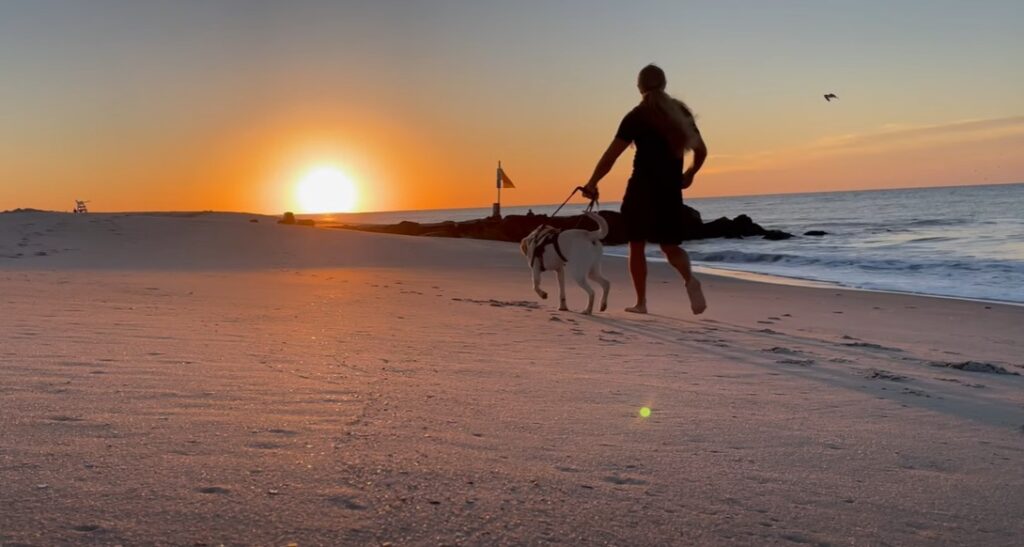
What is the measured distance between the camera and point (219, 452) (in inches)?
80.7

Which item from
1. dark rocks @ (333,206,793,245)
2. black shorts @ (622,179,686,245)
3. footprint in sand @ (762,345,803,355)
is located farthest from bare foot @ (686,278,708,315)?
dark rocks @ (333,206,793,245)

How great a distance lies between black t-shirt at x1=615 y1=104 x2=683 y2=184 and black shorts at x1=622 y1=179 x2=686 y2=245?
0.27ft

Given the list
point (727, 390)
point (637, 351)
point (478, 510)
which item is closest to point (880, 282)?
point (637, 351)

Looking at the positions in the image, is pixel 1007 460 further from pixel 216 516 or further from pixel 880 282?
pixel 880 282

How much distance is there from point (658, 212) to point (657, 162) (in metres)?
0.42

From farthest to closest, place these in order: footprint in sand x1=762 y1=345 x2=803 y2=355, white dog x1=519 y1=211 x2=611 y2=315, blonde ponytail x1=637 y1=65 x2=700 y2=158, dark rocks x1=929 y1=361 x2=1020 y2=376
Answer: white dog x1=519 y1=211 x2=611 y2=315 → blonde ponytail x1=637 y1=65 x2=700 y2=158 → footprint in sand x1=762 y1=345 x2=803 y2=355 → dark rocks x1=929 y1=361 x2=1020 y2=376

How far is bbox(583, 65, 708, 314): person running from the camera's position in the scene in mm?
6180

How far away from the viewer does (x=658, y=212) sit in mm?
6250

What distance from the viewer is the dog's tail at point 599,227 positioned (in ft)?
22.2

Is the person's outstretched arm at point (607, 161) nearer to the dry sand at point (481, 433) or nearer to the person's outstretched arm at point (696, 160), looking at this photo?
the person's outstretched arm at point (696, 160)

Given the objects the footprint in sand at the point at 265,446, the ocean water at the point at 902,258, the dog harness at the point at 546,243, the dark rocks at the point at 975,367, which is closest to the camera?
the footprint in sand at the point at 265,446

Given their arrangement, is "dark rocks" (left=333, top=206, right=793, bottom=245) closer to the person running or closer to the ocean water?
the ocean water

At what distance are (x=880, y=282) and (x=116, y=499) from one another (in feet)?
44.8

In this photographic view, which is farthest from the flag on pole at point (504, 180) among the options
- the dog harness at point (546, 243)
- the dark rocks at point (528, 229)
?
the dog harness at point (546, 243)
